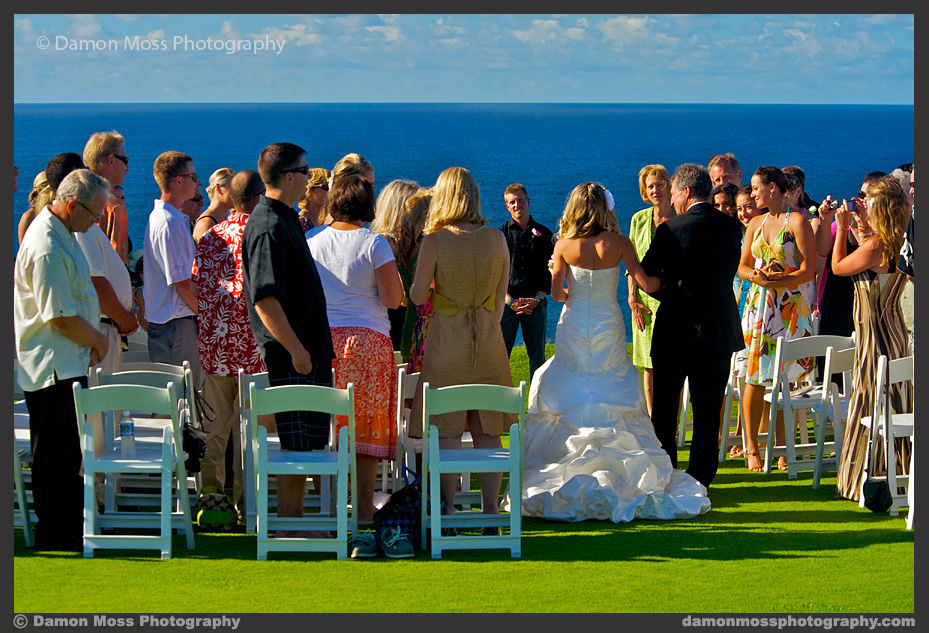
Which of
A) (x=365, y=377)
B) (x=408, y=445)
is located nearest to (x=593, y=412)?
(x=408, y=445)

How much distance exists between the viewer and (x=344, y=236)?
18.3 ft

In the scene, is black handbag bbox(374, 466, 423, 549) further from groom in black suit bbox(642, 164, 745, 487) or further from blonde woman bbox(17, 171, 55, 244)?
blonde woman bbox(17, 171, 55, 244)

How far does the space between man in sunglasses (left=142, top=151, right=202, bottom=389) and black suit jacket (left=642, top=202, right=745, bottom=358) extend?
293cm

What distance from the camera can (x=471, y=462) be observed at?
506cm

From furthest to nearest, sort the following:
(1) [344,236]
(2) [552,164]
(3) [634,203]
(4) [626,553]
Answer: (2) [552,164]
(3) [634,203]
(1) [344,236]
(4) [626,553]

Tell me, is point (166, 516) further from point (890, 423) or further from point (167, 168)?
point (890, 423)

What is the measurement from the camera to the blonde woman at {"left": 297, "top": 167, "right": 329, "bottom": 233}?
681 cm

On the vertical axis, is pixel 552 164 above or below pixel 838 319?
above

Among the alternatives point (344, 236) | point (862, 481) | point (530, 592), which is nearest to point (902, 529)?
point (862, 481)

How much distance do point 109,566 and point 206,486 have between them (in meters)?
1.15

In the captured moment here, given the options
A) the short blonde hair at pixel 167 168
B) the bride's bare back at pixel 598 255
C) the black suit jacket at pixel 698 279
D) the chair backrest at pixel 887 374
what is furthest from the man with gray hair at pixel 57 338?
the chair backrest at pixel 887 374

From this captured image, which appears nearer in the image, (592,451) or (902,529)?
(902,529)

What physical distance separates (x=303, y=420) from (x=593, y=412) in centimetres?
190

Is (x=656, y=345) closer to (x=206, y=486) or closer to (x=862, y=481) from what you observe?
(x=862, y=481)
